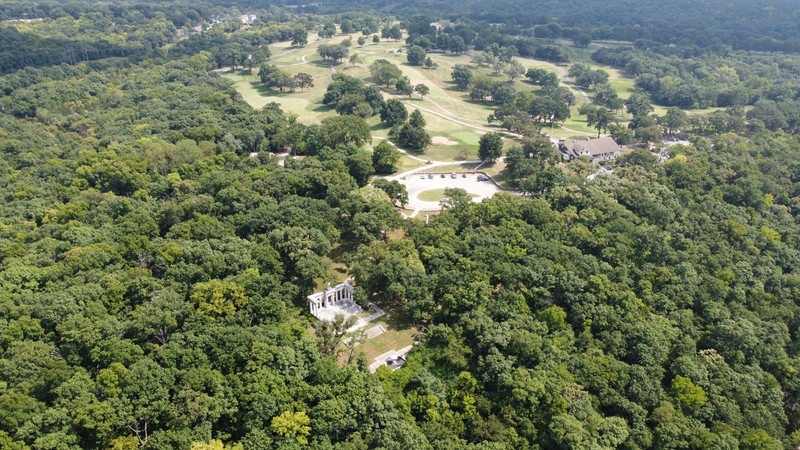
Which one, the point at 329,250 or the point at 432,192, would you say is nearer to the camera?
the point at 329,250

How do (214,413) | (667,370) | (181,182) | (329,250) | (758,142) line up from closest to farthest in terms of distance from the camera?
(214,413), (667,370), (329,250), (181,182), (758,142)

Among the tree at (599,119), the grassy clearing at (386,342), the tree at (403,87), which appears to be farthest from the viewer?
the tree at (403,87)

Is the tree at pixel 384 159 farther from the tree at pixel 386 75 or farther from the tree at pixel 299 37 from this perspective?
the tree at pixel 299 37

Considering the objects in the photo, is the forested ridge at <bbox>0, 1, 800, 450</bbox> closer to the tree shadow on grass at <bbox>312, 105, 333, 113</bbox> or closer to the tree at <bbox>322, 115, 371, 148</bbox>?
the tree at <bbox>322, 115, 371, 148</bbox>

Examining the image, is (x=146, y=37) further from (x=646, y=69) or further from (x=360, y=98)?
(x=646, y=69)

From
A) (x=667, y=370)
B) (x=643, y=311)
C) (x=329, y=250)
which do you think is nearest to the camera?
(x=667, y=370)

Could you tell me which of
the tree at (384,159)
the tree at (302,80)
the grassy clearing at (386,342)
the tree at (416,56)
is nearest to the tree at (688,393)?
the grassy clearing at (386,342)

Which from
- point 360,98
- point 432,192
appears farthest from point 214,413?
point 360,98

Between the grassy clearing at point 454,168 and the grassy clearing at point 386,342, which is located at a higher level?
the grassy clearing at point 386,342
